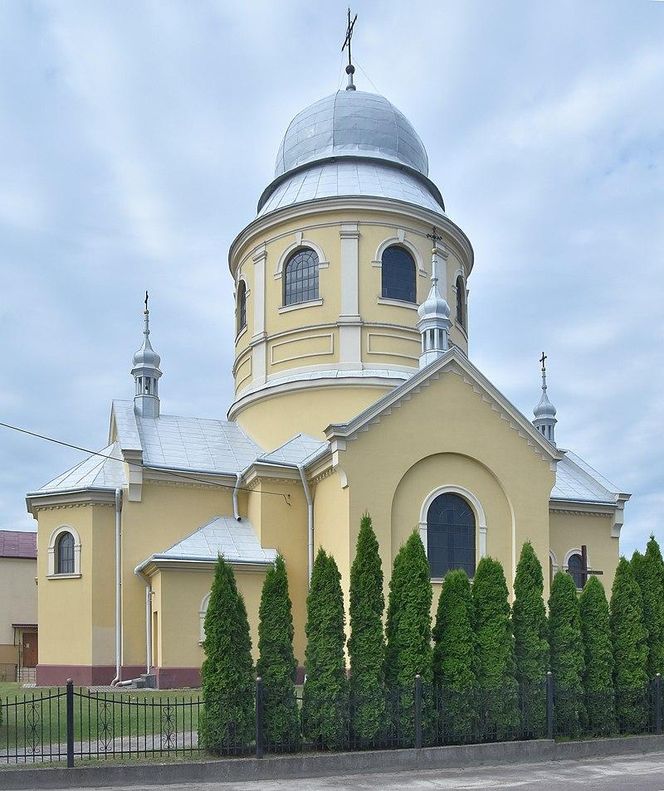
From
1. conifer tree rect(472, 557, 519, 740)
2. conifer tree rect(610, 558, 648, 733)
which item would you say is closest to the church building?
conifer tree rect(610, 558, 648, 733)

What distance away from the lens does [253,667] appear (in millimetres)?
11742

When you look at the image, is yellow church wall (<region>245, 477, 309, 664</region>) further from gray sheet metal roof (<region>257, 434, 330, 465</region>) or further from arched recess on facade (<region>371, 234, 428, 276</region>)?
arched recess on facade (<region>371, 234, 428, 276</region>)

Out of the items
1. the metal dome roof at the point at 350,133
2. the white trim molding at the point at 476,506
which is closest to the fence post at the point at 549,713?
the white trim molding at the point at 476,506

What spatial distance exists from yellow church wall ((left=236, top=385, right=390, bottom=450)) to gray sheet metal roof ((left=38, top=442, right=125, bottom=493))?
3.59 meters

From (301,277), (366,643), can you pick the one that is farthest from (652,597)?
(301,277)

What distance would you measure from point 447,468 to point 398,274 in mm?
6315

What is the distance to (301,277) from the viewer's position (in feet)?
78.0

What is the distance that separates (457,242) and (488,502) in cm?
824

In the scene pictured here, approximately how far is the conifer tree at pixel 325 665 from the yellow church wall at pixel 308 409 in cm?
1006

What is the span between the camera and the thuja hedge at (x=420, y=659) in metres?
11.6

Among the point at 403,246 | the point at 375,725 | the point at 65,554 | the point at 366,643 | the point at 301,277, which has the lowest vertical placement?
the point at 375,725

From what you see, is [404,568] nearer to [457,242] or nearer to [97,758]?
[97,758]

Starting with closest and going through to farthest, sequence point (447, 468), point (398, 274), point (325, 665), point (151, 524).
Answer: point (325, 665) < point (447, 468) < point (151, 524) < point (398, 274)

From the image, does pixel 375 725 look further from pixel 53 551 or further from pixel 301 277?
pixel 301 277
